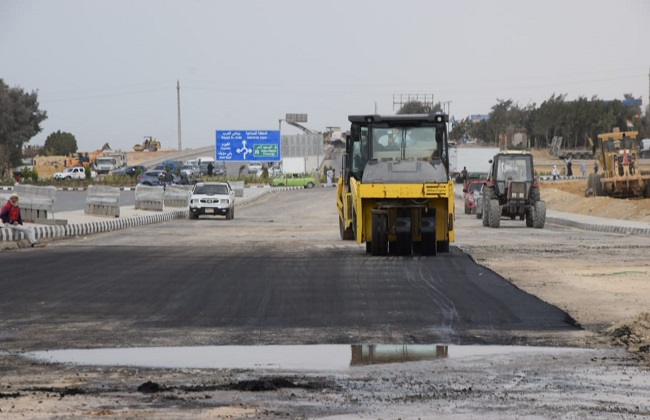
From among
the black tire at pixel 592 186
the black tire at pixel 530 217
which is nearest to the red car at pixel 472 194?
the black tire at pixel 592 186

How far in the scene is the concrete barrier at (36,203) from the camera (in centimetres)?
3838

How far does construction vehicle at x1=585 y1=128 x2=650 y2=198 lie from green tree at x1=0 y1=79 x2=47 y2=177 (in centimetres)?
8259

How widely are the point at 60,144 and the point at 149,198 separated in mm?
142284

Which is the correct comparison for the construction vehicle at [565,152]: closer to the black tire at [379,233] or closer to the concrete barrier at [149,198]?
the concrete barrier at [149,198]

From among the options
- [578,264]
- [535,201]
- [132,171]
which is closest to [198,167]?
[132,171]

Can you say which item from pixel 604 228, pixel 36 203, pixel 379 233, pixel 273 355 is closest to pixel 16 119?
pixel 36 203

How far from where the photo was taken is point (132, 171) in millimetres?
108750

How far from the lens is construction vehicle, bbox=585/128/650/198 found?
2077 inches

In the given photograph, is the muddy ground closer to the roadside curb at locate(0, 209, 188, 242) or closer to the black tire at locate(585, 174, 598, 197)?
the roadside curb at locate(0, 209, 188, 242)

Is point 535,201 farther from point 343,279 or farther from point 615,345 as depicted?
point 615,345

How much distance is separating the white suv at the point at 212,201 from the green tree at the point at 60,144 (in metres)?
145

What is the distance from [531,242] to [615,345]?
63.3 ft

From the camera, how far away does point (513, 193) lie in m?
40.6

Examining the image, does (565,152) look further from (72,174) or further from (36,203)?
(36,203)
